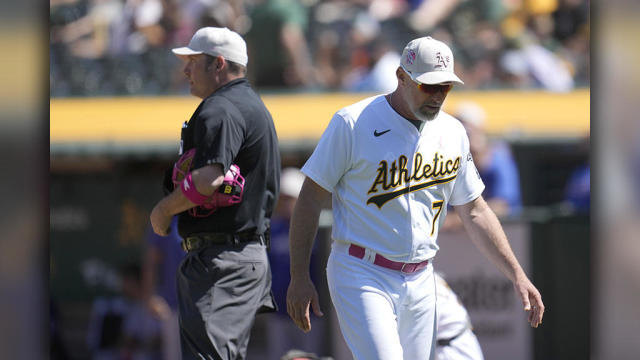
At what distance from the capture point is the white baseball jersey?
386 centimetres

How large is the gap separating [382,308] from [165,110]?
7.06 metres

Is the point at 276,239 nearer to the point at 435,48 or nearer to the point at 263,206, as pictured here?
the point at 263,206

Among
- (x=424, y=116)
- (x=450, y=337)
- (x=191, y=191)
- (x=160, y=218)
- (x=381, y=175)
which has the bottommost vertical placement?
(x=450, y=337)

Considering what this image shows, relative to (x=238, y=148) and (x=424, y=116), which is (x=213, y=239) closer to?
(x=238, y=148)

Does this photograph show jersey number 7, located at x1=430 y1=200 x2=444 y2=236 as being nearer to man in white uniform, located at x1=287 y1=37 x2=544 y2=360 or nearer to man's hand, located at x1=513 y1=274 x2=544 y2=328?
man in white uniform, located at x1=287 y1=37 x2=544 y2=360

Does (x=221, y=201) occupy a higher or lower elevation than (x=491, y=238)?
higher

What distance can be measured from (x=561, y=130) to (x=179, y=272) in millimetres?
6428

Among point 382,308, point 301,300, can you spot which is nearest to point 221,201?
point 301,300

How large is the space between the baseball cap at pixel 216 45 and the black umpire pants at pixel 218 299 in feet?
3.06

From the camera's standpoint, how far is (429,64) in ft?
Answer: 12.3

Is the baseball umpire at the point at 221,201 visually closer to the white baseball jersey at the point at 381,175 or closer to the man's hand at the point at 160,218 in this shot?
the man's hand at the point at 160,218

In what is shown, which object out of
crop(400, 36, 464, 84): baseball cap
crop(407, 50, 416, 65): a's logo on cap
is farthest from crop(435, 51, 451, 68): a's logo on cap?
crop(407, 50, 416, 65): a's logo on cap

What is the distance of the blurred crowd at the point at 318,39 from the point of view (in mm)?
10992

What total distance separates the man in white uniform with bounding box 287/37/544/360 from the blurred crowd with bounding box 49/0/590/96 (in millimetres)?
6830
